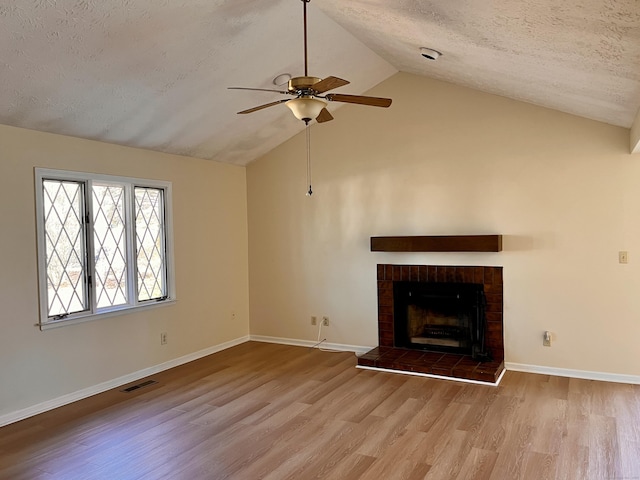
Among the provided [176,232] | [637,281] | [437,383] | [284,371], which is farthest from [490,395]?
[176,232]

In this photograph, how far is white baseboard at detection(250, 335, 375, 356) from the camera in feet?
17.9

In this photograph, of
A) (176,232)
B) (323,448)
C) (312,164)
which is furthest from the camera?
(312,164)

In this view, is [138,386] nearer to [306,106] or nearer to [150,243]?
[150,243]

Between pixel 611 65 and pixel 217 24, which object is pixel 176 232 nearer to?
pixel 217 24

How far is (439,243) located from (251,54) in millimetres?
2496

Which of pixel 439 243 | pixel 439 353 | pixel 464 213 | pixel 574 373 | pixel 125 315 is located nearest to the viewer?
pixel 574 373

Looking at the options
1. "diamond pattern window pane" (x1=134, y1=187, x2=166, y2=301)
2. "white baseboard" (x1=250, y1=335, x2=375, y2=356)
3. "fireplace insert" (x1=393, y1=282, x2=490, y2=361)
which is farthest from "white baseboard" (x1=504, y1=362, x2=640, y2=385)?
"diamond pattern window pane" (x1=134, y1=187, x2=166, y2=301)

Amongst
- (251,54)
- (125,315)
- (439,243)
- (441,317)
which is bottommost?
(441,317)

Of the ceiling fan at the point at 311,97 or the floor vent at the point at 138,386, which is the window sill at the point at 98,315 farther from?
the ceiling fan at the point at 311,97

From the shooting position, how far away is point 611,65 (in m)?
2.61

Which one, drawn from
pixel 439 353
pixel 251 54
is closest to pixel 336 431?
pixel 439 353

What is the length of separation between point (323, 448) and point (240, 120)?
128 inches

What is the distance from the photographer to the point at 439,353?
16.2ft

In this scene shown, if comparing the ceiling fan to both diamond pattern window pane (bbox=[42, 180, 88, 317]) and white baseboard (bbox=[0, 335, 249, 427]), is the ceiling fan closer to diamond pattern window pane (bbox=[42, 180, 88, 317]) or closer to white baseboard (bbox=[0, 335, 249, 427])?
diamond pattern window pane (bbox=[42, 180, 88, 317])
